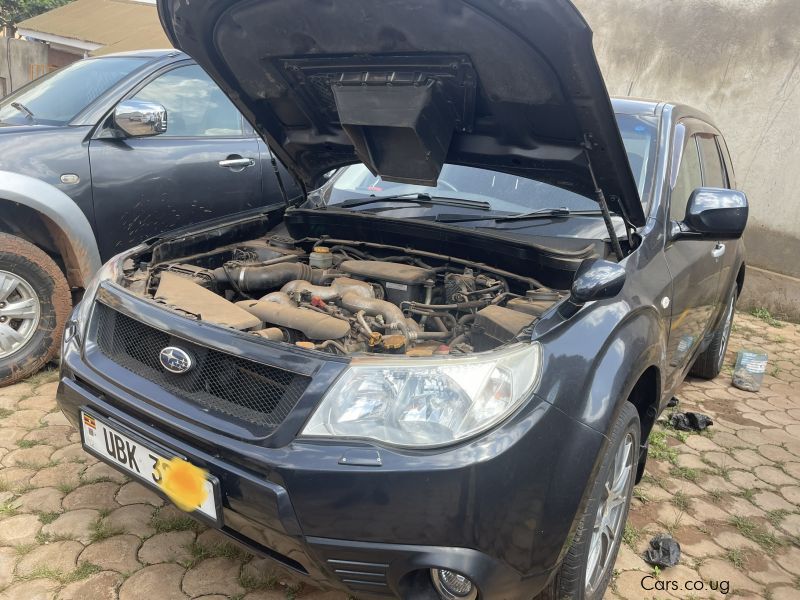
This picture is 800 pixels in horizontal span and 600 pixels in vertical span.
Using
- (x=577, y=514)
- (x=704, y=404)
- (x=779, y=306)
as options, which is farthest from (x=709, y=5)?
(x=577, y=514)

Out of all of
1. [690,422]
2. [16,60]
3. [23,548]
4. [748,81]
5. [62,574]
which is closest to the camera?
[62,574]

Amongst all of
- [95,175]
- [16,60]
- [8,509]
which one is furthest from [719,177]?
[16,60]

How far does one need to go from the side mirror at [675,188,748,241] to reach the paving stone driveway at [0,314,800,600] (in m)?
1.30

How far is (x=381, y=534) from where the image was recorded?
153 cm

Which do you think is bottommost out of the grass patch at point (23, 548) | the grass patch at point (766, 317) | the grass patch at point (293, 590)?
the grass patch at point (766, 317)

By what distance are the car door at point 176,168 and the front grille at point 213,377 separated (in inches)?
72.1

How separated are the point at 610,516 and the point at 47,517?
7.02 ft

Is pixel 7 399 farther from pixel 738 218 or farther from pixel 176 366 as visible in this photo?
pixel 738 218

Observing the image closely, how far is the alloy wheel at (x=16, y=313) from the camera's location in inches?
129

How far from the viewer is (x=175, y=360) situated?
1.86 metres

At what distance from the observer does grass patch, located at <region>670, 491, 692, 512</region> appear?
2.86m

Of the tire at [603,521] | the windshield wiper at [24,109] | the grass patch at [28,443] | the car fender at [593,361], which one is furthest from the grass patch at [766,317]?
the windshield wiper at [24,109]

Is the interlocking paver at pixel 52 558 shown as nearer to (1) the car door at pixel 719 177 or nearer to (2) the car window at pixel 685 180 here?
(2) the car window at pixel 685 180

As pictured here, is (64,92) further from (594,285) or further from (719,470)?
(719,470)
